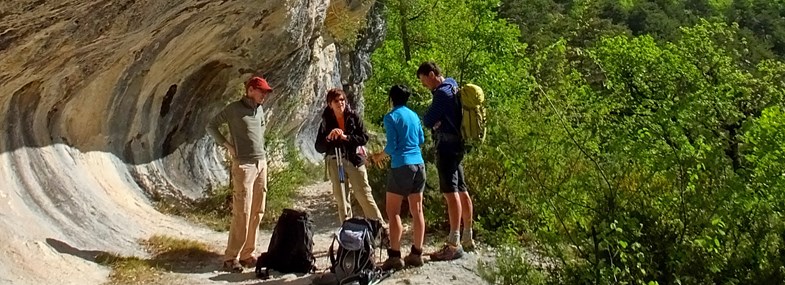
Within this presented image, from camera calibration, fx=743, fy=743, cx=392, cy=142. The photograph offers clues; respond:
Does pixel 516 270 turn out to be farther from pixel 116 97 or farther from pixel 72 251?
pixel 116 97

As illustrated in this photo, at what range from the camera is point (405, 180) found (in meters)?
5.71

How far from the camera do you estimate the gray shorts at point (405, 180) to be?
225 inches

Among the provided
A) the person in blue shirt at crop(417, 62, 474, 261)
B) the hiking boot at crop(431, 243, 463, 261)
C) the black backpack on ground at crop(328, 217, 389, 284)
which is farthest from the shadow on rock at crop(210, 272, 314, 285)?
the person in blue shirt at crop(417, 62, 474, 261)

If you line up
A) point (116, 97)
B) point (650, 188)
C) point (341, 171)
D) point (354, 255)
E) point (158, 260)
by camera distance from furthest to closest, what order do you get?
point (116, 97), point (158, 260), point (341, 171), point (354, 255), point (650, 188)

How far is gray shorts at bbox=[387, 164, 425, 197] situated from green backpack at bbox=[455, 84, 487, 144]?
0.51 metres

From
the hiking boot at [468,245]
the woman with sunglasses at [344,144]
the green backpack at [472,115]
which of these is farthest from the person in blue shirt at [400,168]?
the hiking boot at [468,245]

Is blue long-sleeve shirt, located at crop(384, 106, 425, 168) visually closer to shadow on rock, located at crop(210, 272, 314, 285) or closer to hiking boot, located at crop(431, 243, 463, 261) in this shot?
hiking boot, located at crop(431, 243, 463, 261)

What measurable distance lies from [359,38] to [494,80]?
12.0ft

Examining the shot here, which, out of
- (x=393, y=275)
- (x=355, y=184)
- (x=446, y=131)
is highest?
(x=446, y=131)

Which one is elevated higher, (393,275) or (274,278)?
(274,278)

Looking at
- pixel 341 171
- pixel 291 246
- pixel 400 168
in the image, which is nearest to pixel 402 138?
pixel 400 168

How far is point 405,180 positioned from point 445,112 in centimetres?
70

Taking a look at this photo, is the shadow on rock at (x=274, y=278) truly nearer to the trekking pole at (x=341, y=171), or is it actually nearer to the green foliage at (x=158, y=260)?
the green foliage at (x=158, y=260)

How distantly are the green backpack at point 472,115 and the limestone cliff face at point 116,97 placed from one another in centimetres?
308
